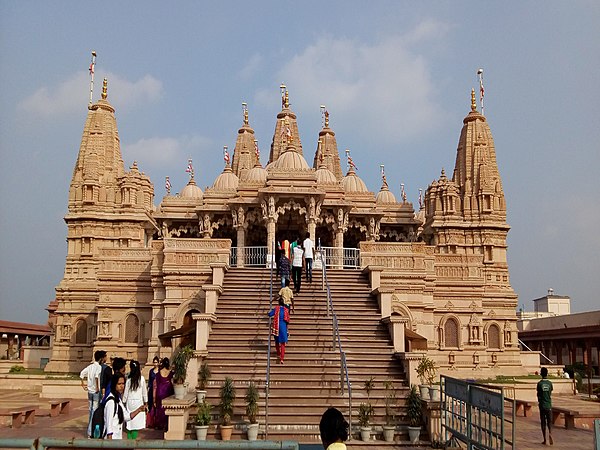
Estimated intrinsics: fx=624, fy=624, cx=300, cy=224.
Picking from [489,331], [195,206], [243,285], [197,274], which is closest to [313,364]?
[243,285]

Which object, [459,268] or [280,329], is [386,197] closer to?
[459,268]

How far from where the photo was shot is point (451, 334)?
30.6 metres

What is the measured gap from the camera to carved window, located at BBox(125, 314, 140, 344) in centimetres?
2858

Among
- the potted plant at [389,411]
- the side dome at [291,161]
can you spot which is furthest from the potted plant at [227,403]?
the side dome at [291,161]

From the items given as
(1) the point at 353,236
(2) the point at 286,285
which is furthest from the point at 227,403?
(1) the point at 353,236

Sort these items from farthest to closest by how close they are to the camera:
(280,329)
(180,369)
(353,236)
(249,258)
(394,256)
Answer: (353,236) < (249,258) < (394,256) < (280,329) < (180,369)

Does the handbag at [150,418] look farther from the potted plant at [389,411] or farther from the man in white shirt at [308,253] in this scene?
the man in white shirt at [308,253]

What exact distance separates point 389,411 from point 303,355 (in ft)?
10.9

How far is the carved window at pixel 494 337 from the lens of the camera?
32.8m

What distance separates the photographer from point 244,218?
31.2 meters

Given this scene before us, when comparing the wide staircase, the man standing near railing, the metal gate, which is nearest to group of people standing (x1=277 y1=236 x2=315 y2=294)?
the wide staircase

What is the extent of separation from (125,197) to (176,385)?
81.0 feet

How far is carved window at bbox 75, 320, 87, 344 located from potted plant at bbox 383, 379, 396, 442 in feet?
73.2

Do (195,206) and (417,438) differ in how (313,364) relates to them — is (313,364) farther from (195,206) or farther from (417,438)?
(195,206)
